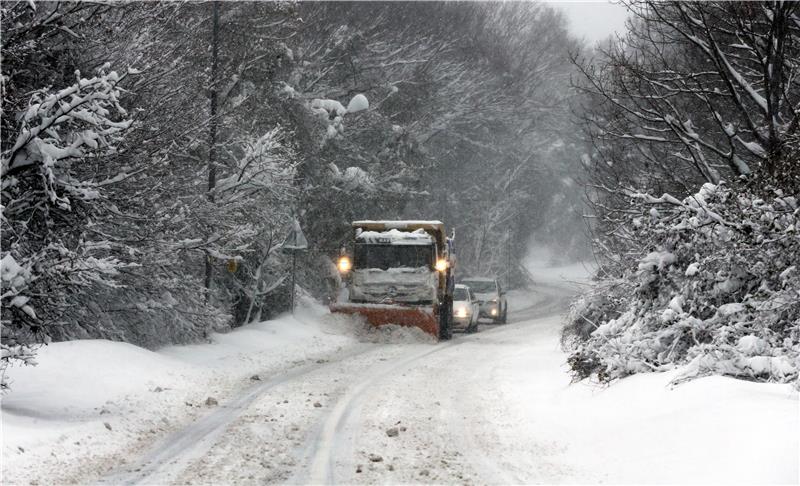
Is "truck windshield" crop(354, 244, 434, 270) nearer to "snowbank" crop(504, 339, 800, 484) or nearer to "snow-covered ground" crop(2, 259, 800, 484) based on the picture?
"snow-covered ground" crop(2, 259, 800, 484)

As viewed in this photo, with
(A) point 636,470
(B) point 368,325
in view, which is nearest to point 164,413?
(A) point 636,470

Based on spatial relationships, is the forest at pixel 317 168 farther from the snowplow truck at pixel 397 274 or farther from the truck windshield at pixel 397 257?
the truck windshield at pixel 397 257

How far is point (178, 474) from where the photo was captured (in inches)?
294

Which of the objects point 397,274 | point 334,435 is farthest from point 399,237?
point 334,435

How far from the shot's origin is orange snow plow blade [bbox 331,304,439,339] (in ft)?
69.7

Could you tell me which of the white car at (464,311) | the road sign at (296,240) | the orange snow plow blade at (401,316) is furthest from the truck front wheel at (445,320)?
the road sign at (296,240)

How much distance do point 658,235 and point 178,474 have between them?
6.88m

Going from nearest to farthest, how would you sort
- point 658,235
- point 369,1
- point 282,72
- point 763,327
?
1. point 763,327
2. point 658,235
3. point 282,72
4. point 369,1

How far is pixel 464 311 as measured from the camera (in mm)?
→ 26016

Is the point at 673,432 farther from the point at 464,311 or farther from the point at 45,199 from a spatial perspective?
the point at 464,311

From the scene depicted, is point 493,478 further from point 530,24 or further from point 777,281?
point 530,24

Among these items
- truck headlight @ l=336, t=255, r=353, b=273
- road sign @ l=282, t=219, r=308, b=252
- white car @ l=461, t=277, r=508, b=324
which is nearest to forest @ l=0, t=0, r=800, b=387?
road sign @ l=282, t=219, r=308, b=252

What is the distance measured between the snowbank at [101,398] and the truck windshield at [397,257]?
5.57m

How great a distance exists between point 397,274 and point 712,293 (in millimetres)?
12619
